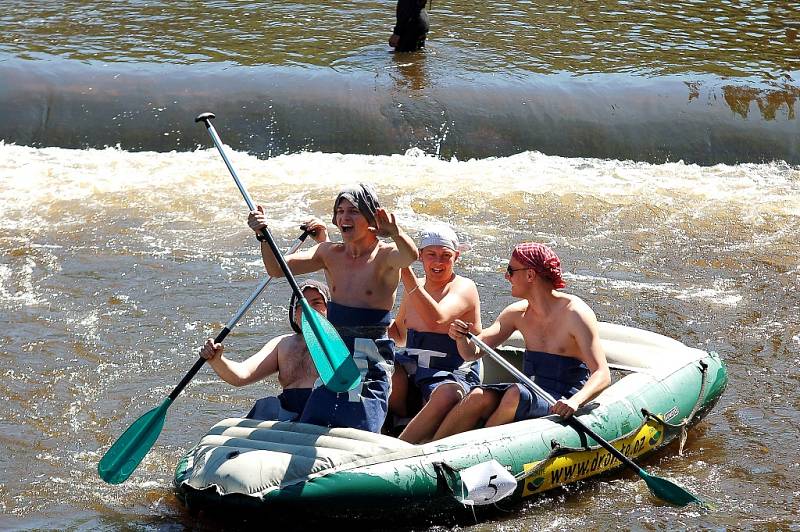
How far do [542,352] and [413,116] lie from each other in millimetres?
5577

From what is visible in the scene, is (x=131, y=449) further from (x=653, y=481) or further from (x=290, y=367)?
(x=653, y=481)

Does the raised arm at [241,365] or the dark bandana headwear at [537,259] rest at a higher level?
the dark bandana headwear at [537,259]

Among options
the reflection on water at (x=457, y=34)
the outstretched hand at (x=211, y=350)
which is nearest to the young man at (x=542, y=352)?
the outstretched hand at (x=211, y=350)

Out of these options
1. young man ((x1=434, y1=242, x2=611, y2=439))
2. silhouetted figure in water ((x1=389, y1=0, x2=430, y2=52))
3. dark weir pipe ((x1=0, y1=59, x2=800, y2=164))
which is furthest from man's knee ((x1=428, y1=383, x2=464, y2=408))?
silhouetted figure in water ((x1=389, y1=0, x2=430, y2=52))

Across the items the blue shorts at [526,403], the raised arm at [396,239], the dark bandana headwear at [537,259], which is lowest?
the blue shorts at [526,403]

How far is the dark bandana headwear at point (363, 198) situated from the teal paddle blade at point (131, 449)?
115cm

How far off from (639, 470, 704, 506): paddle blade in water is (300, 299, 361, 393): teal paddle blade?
4.37 ft

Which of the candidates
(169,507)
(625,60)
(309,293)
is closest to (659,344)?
(309,293)

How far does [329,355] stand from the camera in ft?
15.8

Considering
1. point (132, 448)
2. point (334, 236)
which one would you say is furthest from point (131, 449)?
point (334, 236)

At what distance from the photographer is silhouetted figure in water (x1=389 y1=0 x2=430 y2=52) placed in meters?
11.9

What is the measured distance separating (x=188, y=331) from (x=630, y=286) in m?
2.94

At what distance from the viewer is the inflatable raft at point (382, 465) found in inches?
182

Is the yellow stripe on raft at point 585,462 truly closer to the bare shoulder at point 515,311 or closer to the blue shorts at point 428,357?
the blue shorts at point 428,357
